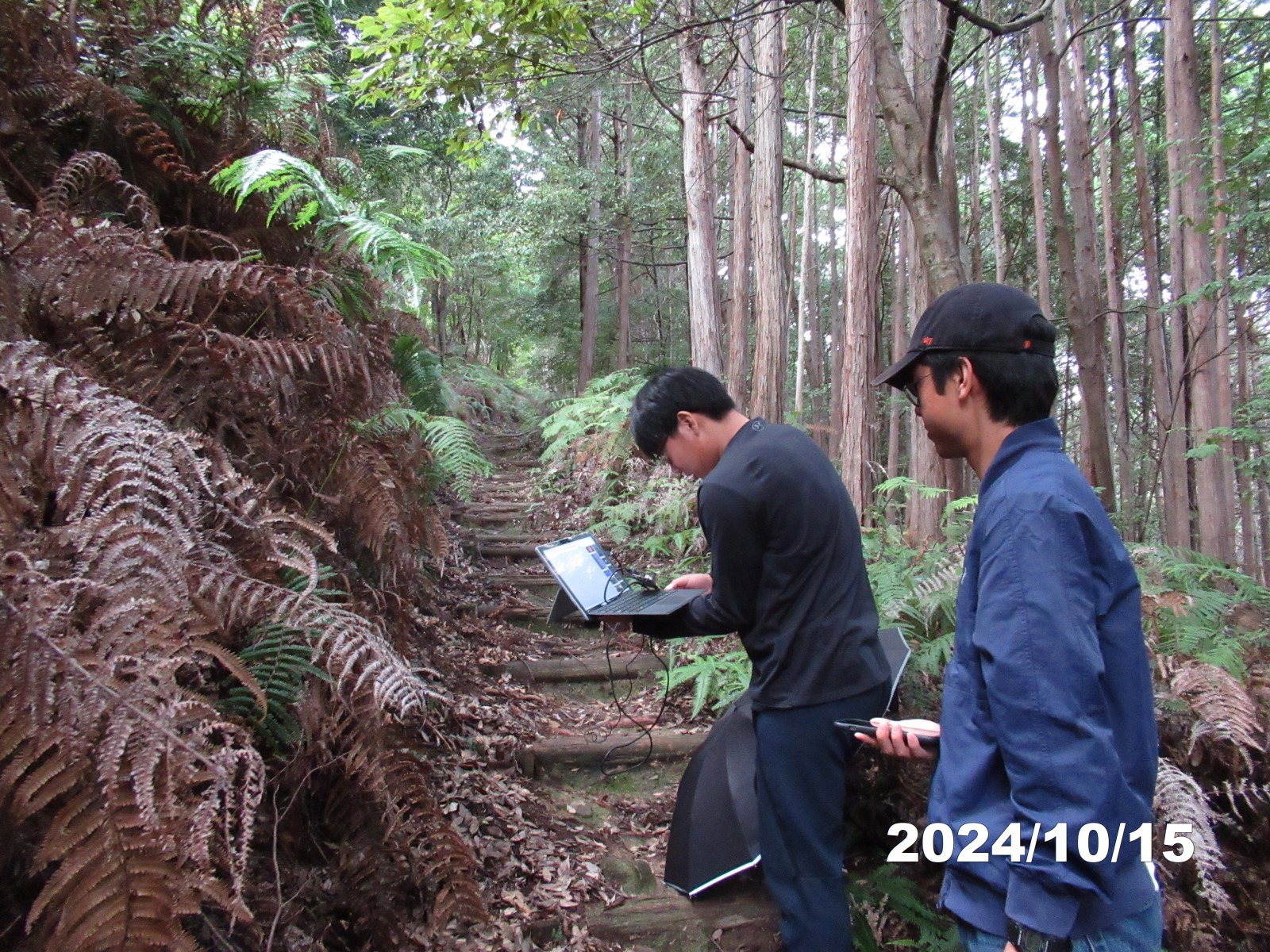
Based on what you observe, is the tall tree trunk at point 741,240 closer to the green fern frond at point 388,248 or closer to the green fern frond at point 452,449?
the green fern frond at point 452,449

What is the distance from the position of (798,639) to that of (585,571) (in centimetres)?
99

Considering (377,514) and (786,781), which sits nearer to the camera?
(786,781)

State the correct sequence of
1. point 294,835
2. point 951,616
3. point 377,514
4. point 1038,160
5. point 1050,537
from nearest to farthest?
point 1050,537 < point 294,835 < point 377,514 < point 951,616 < point 1038,160

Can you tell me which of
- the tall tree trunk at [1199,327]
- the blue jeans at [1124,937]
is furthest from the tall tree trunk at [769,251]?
the blue jeans at [1124,937]

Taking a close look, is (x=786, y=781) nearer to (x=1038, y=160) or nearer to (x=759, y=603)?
(x=759, y=603)

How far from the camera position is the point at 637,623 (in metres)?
2.66

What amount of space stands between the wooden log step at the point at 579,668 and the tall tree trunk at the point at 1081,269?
4708 millimetres

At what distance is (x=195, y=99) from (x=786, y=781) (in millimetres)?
3784

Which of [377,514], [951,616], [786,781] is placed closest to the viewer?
[786,781]

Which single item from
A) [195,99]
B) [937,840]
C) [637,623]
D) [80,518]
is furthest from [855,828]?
[195,99]

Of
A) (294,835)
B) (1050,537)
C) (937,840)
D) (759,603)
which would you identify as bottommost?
(294,835)

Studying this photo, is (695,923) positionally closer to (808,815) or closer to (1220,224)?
(808,815)

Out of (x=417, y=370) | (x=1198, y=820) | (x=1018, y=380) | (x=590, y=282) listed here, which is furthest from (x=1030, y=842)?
(x=590, y=282)

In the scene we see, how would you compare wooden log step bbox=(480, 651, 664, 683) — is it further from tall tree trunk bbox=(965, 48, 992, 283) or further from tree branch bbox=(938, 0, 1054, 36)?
tall tree trunk bbox=(965, 48, 992, 283)
